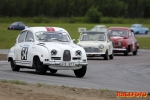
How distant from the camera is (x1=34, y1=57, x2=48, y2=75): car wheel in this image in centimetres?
1840

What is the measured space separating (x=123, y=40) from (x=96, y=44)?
466 centimetres

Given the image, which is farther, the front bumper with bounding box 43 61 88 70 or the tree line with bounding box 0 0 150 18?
the tree line with bounding box 0 0 150 18

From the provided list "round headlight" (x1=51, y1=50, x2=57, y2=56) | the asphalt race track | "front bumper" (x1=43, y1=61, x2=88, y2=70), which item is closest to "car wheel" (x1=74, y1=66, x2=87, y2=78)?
the asphalt race track

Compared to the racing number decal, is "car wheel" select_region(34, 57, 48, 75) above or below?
below

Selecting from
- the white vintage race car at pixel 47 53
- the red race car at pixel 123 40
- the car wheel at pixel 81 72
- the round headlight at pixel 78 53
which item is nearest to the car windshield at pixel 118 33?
the red race car at pixel 123 40

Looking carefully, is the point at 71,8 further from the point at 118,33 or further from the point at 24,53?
the point at 24,53

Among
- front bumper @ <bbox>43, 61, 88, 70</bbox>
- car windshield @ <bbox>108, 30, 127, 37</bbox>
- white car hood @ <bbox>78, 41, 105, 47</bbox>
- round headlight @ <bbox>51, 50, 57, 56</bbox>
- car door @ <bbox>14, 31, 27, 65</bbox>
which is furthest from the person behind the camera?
car windshield @ <bbox>108, 30, 127, 37</bbox>

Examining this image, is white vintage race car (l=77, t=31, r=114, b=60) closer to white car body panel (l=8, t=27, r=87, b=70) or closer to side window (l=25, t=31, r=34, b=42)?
side window (l=25, t=31, r=34, b=42)

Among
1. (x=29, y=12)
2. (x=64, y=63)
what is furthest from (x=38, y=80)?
(x=29, y=12)

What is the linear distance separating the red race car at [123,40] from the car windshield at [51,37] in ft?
46.1

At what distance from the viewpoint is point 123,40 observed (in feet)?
110

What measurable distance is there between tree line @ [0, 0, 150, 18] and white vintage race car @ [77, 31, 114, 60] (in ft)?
269

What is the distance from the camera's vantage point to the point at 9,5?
4368 inches

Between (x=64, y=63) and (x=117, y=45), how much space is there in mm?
15925
